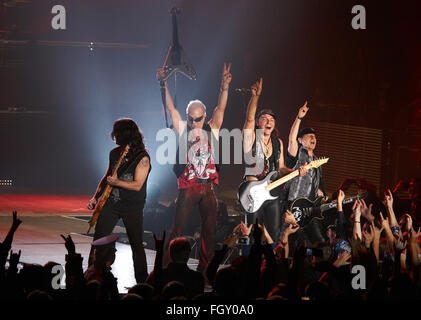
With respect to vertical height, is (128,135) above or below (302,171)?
above

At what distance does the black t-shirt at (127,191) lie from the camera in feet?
28.0

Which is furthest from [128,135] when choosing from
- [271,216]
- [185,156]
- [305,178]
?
[305,178]

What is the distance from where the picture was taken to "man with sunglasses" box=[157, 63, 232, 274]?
30.1ft

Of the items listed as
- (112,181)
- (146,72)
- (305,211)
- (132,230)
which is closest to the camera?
(112,181)

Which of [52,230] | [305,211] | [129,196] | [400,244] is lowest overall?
[52,230]

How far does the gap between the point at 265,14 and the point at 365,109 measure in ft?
9.37

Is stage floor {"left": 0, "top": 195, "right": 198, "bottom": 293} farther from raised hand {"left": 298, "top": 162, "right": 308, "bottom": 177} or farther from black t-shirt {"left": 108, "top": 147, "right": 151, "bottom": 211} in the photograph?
raised hand {"left": 298, "top": 162, "right": 308, "bottom": 177}

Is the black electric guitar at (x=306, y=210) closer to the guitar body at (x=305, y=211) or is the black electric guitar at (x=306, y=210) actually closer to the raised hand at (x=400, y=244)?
the guitar body at (x=305, y=211)

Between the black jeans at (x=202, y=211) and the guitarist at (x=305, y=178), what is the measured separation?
47.6 inches

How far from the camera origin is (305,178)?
10109 millimetres

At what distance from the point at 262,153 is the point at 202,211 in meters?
0.97

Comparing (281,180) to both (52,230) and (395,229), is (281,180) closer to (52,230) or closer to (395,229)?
(395,229)

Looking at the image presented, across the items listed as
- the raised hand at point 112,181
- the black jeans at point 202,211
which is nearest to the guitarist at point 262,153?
the black jeans at point 202,211
